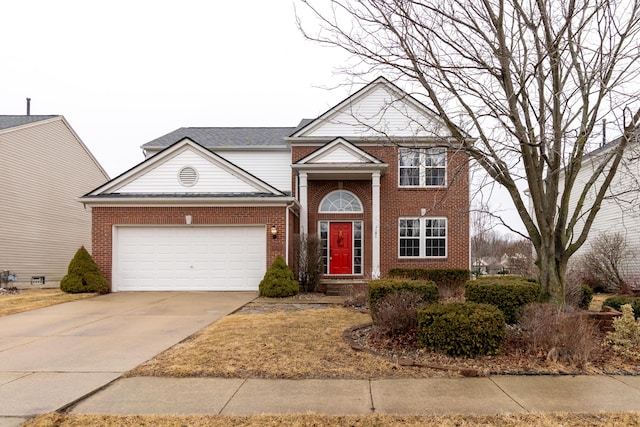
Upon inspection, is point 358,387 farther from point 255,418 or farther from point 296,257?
point 296,257

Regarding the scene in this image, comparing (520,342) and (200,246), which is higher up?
(200,246)

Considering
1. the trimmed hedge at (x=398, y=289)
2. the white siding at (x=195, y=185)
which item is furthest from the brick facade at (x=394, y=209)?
the trimmed hedge at (x=398, y=289)

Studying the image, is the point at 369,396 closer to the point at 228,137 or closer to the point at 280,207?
the point at 280,207

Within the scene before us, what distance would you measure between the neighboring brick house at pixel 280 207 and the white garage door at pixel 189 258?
0.03 metres

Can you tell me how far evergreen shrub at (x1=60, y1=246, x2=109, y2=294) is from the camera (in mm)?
14359

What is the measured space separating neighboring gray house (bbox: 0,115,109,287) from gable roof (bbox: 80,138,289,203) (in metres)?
7.12

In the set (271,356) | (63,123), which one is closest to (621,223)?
(271,356)

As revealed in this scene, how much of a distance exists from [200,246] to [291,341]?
888 centimetres

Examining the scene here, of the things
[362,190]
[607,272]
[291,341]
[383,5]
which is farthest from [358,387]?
[607,272]

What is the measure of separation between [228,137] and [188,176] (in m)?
6.05

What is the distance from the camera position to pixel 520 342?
695 cm

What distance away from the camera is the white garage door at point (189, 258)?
50.8 feet

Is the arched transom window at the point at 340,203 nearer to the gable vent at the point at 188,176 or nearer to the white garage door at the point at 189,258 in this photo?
the white garage door at the point at 189,258

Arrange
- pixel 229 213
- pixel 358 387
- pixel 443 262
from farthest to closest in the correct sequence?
pixel 443 262 < pixel 229 213 < pixel 358 387
